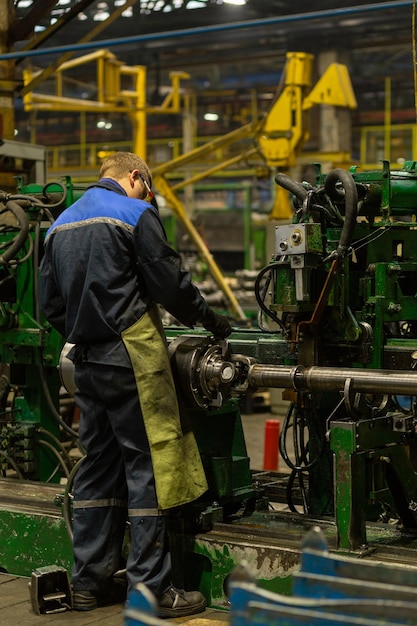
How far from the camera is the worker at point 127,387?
12.5 feet

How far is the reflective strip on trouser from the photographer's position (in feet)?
12.5

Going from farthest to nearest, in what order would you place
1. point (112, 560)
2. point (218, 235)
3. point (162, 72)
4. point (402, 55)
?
point (162, 72) < point (402, 55) < point (218, 235) < point (112, 560)

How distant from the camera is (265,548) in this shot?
3.84 m

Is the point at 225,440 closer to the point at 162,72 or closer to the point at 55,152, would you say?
the point at 55,152

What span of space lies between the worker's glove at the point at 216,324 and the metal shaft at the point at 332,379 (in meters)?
0.18

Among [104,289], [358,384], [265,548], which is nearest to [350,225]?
[358,384]

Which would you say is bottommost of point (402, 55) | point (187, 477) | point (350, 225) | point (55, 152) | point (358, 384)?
point (187, 477)

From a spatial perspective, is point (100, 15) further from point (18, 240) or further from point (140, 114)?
point (18, 240)

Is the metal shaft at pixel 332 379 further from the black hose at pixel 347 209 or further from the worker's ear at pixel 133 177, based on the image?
the worker's ear at pixel 133 177

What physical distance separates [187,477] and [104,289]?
2.56 feet

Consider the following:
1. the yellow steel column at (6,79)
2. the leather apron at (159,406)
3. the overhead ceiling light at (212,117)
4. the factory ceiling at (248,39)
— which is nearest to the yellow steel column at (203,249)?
the factory ceiling at (248,39)

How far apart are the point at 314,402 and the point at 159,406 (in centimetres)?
92

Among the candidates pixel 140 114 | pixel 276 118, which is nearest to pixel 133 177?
pixel 276 118

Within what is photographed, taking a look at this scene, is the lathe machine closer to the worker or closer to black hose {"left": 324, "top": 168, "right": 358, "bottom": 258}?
black hose {"left": 324, "top": 168, "right": 358, "bottom": 258}
